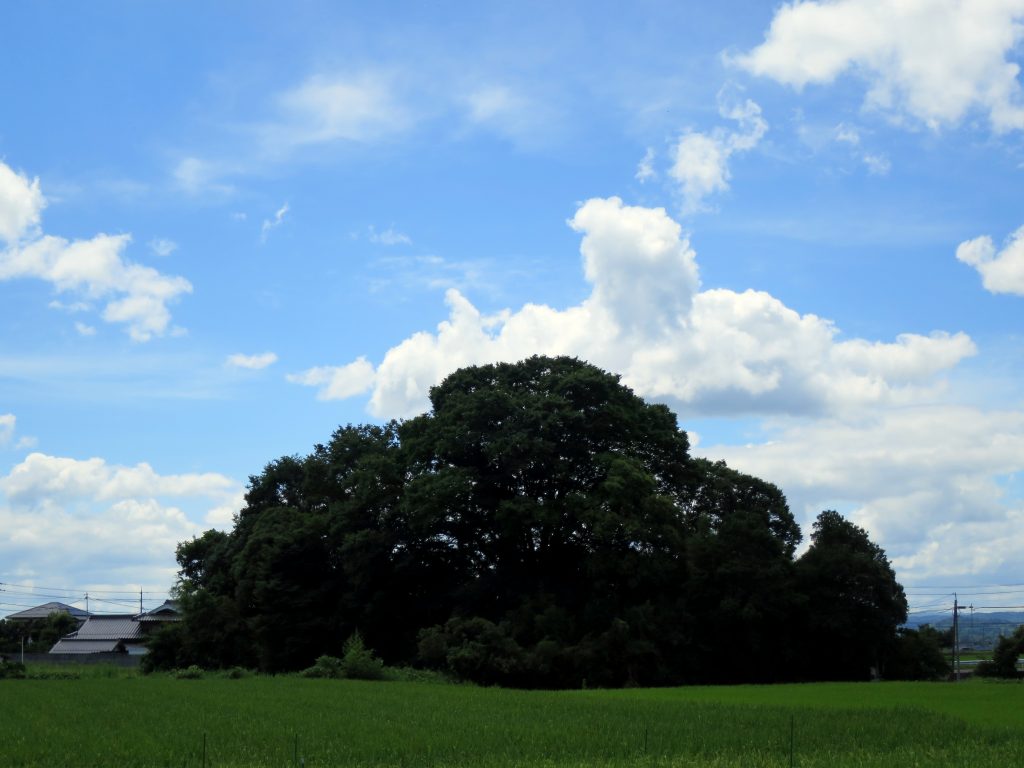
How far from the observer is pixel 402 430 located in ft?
166

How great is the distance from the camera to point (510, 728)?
71.5 feet

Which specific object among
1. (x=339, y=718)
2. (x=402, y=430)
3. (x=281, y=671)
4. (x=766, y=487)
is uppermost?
(x=402, y=430)

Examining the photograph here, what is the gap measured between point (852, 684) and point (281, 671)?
29.3m

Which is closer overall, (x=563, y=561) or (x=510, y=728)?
(x=510, y=728)

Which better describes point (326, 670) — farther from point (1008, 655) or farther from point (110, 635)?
point (110, 635)

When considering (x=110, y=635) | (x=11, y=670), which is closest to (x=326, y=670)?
(x=11, y=670)

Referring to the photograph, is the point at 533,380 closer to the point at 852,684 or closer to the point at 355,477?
the point at 355,477

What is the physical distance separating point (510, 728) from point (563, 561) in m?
24.2

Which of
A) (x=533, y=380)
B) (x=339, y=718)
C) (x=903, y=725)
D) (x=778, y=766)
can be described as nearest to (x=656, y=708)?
(x=903, y=725)

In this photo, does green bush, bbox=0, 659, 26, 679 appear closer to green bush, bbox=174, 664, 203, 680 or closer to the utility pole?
green bush, bbox=174, 664, 203, 680

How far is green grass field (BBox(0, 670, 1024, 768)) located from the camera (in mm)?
17641

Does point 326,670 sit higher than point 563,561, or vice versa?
point 563,561

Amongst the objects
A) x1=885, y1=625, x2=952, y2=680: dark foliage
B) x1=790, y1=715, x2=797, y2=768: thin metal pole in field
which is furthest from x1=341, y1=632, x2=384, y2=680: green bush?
x1=885, y1=625, x2=952, y2=680: dark foliage

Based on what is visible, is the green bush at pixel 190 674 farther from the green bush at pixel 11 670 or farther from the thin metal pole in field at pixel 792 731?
the thin metal pole in field at pixel 792 731
